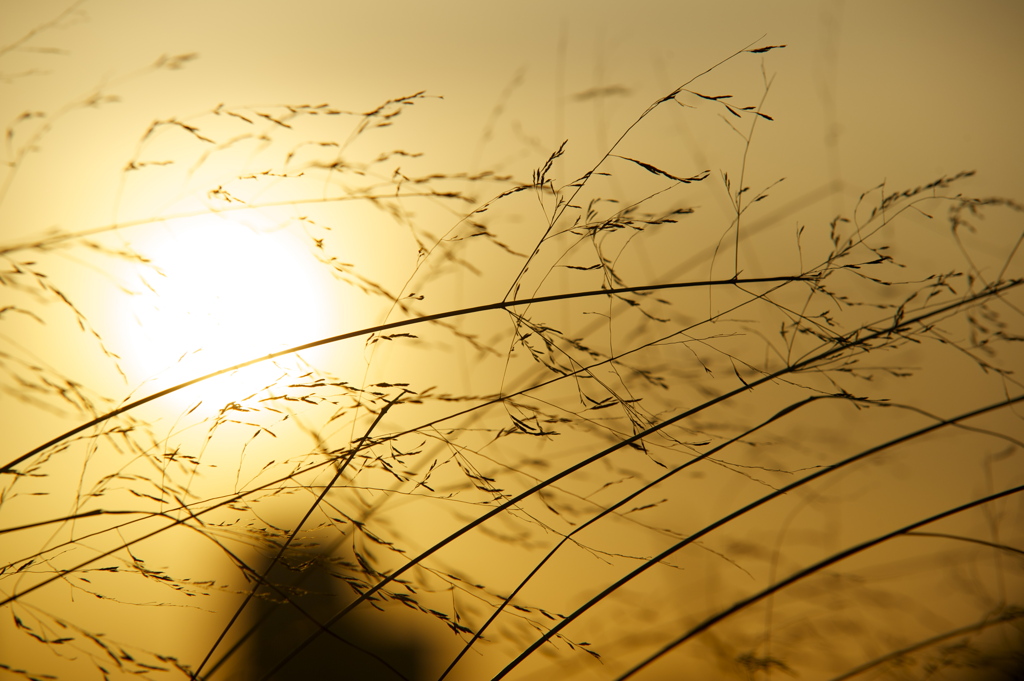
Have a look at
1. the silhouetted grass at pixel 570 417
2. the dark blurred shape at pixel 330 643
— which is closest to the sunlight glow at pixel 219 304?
the silhouetted grass at pixel 570 417

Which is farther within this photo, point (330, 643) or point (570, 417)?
point (330, 643)

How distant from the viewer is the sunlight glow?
963 mm

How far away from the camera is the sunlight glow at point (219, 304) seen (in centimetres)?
96

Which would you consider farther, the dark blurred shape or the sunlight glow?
the dark blurred shape

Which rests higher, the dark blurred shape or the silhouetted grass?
the silhouetted grass

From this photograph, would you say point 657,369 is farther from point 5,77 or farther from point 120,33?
point 5,77

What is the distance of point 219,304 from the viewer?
0.99m

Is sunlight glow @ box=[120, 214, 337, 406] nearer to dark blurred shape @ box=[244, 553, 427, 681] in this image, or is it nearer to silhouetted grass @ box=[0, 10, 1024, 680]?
silhouetted grass @ box=[0, 10, 1024, 680]

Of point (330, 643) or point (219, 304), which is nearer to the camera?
point (219, 304)

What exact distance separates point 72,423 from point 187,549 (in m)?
0.30

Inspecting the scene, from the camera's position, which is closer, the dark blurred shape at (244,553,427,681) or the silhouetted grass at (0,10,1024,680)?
the silhouetted grass at (0,10,1024,680)

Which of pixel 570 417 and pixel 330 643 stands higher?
pixel 570 417

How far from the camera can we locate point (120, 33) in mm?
1099

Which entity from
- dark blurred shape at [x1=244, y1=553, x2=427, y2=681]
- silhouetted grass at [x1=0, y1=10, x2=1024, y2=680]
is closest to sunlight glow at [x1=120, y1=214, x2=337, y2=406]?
silhouetted grass at [x1=0, y1=10, x2=1024, y2=680]
